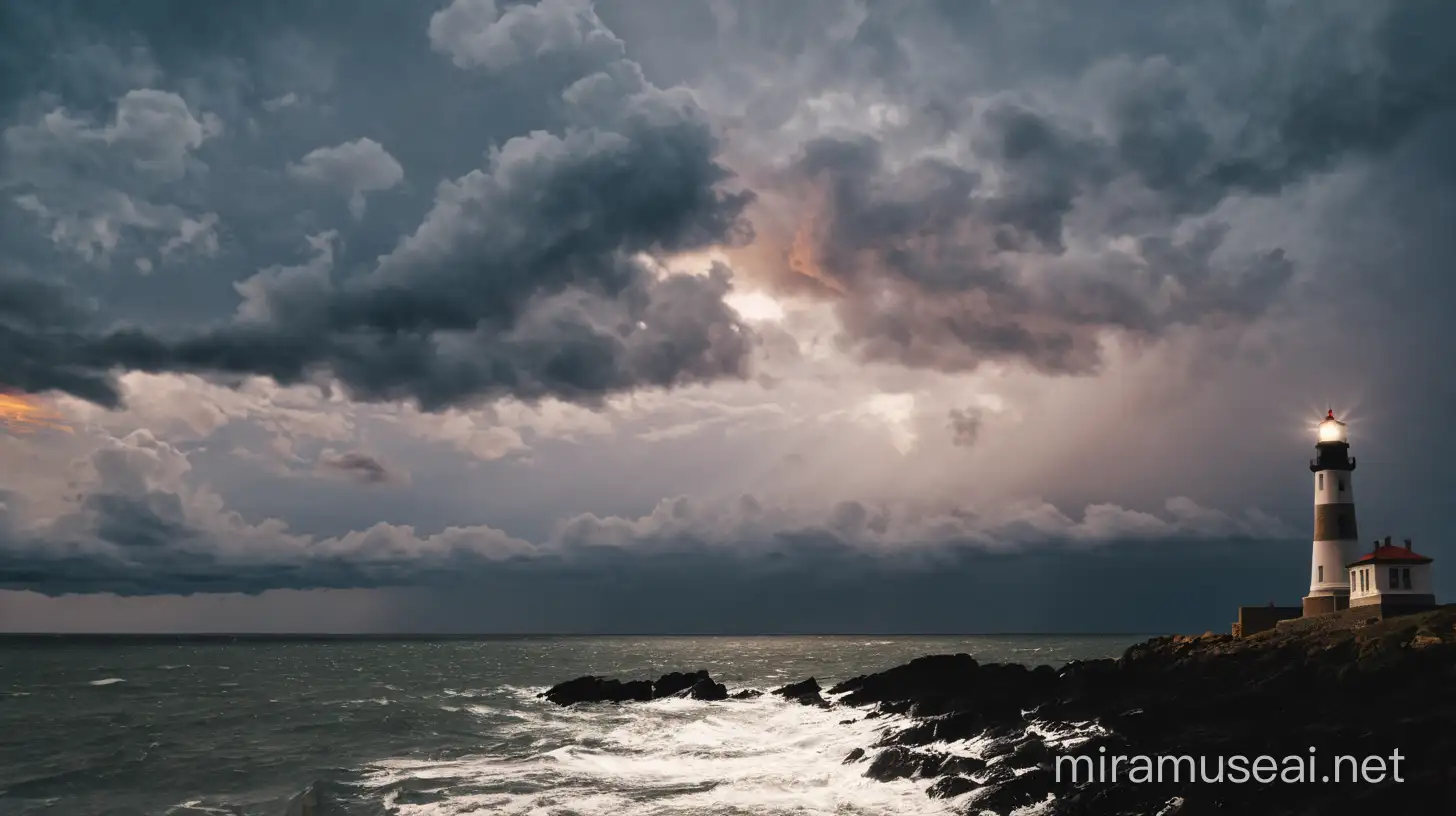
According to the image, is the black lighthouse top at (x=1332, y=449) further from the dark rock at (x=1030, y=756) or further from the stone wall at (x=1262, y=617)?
the dark rock at (x=1030, y=756)

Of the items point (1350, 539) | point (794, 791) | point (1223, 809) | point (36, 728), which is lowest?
point (36, 728)

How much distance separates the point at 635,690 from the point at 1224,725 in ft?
134

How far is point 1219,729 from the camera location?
2438 cm

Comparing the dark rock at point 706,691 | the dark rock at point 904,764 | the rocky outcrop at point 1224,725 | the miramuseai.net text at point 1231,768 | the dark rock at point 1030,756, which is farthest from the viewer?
the dark rock at point 706,691

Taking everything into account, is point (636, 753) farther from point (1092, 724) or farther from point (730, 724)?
point (1092, 724)

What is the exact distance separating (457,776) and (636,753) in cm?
702

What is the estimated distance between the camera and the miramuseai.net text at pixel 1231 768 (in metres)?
19.7

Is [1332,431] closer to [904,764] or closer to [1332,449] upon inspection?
[1332,449]

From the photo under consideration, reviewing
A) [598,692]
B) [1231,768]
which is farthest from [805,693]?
[1231,768]

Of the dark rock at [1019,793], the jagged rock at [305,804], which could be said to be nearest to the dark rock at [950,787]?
the dark rock at [1019,793]

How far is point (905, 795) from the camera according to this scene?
25344mm

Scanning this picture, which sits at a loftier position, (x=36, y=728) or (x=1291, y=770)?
(x=1291, y=770)

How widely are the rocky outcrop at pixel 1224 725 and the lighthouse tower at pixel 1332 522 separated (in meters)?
3.87

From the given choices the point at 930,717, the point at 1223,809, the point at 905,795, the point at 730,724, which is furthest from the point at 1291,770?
the point at 730,724
